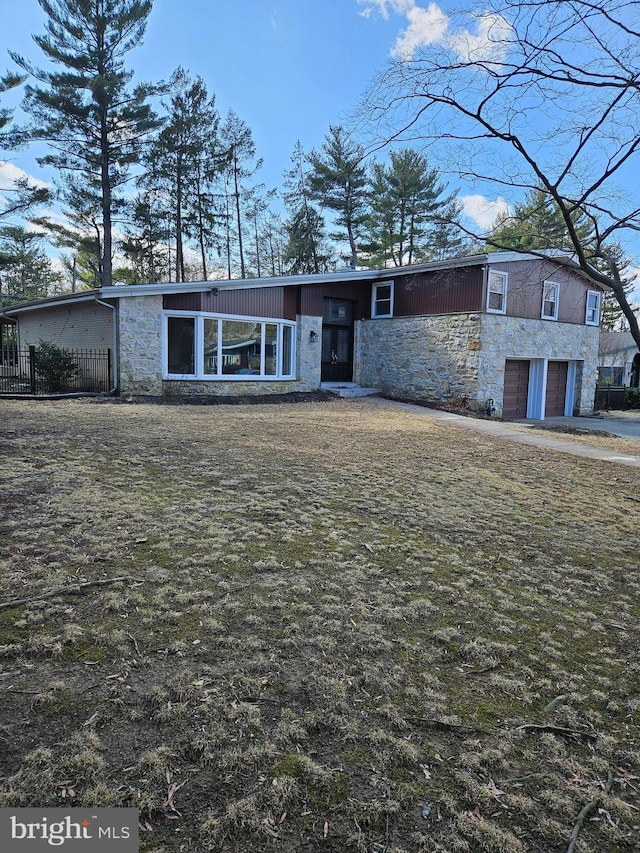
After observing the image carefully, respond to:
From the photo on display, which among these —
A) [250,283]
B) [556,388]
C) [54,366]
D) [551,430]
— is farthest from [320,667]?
[556,388]

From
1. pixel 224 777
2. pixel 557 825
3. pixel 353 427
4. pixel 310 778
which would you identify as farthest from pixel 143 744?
pixel 353 427

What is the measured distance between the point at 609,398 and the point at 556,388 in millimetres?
5887

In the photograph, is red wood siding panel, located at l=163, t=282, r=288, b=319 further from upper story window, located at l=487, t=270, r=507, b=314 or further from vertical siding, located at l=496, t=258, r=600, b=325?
vertical siding, located at l=496, t=258, r=600, b=325

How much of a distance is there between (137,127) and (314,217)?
993 centimetres

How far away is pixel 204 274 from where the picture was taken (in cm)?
2781

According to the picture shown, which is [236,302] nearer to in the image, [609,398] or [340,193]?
[340,193]

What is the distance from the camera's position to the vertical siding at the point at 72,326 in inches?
565

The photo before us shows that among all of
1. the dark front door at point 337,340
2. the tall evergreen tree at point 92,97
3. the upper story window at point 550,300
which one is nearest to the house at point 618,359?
the upper story window at point 550,300

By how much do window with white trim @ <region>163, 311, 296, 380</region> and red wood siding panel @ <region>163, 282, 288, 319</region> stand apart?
19 cm

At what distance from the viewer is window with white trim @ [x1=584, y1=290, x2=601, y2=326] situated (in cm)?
1864

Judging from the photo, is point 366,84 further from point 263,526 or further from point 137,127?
point 137,127

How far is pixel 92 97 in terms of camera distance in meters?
19.3

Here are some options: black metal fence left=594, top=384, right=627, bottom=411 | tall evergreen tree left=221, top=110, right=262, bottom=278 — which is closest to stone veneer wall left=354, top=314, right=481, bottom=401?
black metal fence left=594, top=384, right=627, bottom=411

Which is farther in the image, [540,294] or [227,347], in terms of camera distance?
[540,294]
